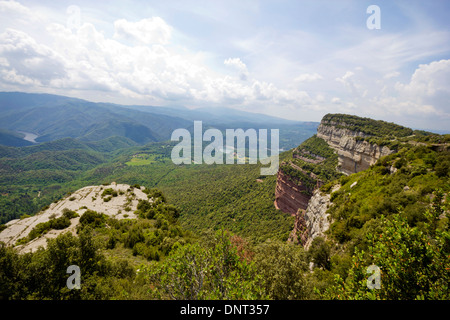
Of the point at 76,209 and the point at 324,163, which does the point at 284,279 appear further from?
the point at 324,163

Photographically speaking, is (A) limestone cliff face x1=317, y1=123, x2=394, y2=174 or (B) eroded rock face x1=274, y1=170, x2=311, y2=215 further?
(B) eroded rock face x1=274, y1=170, x2=311, y2=215

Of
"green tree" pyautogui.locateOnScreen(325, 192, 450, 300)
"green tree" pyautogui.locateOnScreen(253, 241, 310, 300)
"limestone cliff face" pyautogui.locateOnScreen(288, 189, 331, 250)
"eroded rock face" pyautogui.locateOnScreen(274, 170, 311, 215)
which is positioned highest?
"green tree" pyautogui.locateOnScreen(325, 192, 450, 300)

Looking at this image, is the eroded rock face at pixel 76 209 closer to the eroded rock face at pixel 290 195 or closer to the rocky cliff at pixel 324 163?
the rocky cliff at pixel 324 163

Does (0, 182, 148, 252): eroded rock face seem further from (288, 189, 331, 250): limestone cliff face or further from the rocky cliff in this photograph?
the rocky cliff

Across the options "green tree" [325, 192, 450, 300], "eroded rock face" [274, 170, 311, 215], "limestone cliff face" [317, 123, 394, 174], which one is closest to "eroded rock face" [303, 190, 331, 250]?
"green tree" [325, 192, 450, 300]

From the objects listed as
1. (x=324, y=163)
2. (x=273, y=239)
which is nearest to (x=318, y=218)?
(x=273, y=239)
